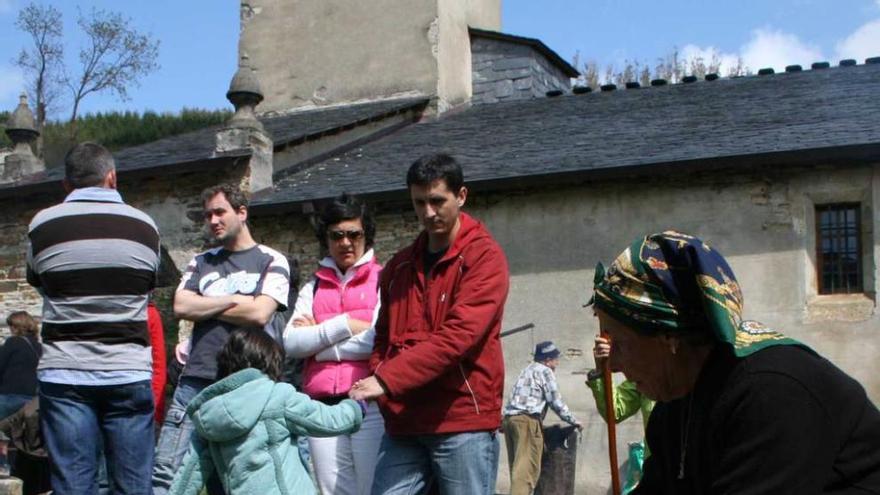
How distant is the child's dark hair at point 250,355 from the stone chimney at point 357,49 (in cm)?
1365

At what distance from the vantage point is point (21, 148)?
57.2 feet

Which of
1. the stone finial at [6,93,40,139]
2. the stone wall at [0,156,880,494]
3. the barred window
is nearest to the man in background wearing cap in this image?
the stone wall at [0,156,880,494]

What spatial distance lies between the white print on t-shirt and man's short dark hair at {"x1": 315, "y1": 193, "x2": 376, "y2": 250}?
45 centimetres

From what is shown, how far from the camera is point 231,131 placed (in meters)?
15.0

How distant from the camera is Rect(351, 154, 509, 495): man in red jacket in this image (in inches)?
180

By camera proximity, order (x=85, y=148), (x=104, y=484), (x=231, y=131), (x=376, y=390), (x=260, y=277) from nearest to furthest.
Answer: (x=376, y=390)
(x=85, y=148)
(x=260, y=277)
(x=104, y=484)
(x=231, y=131)

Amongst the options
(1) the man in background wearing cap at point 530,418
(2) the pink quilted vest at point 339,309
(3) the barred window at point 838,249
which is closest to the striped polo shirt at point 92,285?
(2) the pink quilted vest at point 339,309

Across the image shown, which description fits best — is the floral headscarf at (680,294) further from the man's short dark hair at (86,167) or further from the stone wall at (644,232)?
the stone wall at (644,232)

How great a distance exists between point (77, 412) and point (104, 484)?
158 centimetres

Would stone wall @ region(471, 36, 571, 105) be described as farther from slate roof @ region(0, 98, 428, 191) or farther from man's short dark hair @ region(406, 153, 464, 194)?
man's short dark hair @ region(406, 153, 464, 194)

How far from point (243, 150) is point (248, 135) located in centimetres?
25

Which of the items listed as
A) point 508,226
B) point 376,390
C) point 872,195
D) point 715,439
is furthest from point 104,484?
point 872,195

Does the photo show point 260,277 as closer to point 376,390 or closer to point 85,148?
point 85,148

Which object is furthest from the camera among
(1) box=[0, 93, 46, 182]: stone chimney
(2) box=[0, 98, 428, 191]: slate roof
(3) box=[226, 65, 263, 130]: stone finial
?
(1) box=[0, 93, 46, 182]: stone chimney
